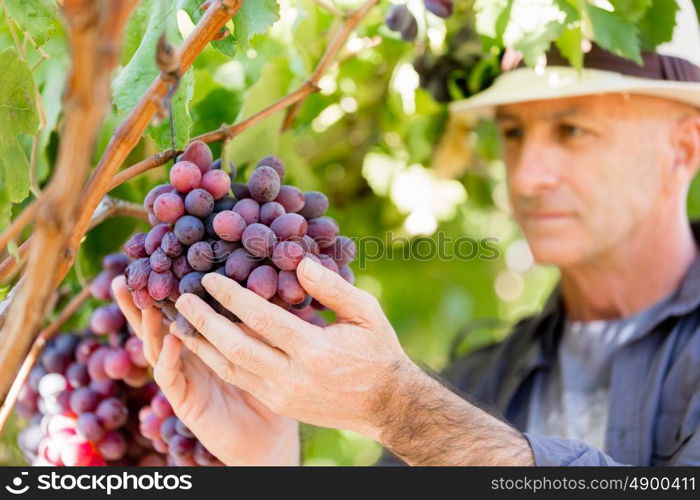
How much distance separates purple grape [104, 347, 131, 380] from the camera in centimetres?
112

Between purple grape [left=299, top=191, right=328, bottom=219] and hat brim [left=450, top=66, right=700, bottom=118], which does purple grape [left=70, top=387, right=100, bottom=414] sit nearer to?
purple grape [left=299, top=191, right=328, bottom=219]

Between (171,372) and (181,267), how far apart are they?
202 mm

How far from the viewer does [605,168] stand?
1606 millimetres

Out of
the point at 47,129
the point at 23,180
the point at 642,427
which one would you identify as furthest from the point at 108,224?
the point at 642,427

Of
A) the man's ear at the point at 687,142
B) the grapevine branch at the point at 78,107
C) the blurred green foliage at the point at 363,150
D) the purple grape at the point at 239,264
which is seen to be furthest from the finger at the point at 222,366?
the man's ear at the point at 687,142

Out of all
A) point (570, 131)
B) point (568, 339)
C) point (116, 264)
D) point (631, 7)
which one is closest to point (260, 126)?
point (116, 264)

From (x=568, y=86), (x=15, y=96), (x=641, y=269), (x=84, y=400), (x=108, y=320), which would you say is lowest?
(x=641, y=269)

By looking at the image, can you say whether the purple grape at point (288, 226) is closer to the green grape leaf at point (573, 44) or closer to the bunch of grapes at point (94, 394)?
the bunch of grapes at point (94, 394)

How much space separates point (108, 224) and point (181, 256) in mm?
534

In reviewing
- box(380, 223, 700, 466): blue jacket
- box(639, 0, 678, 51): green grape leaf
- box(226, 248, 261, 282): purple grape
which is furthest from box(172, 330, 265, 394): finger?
box(639, 0, 678, 51): green grape leaf

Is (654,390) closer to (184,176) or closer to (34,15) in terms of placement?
(184,176)

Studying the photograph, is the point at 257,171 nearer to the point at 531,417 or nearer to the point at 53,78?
the point at 53,78

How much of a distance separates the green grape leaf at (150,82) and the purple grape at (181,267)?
0.46 ft

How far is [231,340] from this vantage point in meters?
0.83
